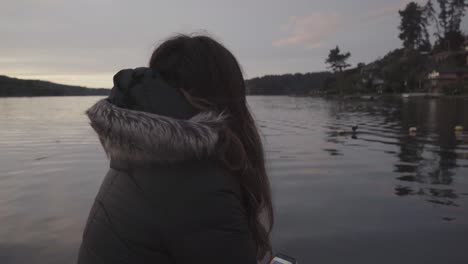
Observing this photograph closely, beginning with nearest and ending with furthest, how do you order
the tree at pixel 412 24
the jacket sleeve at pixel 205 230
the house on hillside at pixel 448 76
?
the jacket sleeve at pixel 205 230 < the house on hillside at pixel 448 76 < the tree at pixel 412 24

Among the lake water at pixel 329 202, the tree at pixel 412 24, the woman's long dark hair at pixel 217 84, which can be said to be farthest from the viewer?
the tree at pixel 412 24

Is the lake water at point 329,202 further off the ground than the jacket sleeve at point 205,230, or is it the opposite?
the jacket sleeve at point 205,230

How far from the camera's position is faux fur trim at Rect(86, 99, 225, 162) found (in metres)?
1.59

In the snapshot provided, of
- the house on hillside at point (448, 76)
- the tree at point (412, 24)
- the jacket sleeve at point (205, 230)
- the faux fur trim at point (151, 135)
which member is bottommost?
the jacket sleeve at point (205, 230)

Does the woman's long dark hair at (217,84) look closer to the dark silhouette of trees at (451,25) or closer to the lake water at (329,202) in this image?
the lake water at (329,202)

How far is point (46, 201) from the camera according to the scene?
25.8 ft

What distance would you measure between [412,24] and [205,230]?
123 metres

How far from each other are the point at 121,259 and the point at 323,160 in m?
11.1

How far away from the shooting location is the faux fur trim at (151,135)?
5.20ft

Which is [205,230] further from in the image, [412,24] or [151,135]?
[412,24]

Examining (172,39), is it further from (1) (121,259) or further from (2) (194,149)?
(1) (121,259)

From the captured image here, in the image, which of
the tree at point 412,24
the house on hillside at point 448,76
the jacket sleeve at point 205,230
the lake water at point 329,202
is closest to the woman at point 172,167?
the jacket sleeve at point 205,230

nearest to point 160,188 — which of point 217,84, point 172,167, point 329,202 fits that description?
point 172,167

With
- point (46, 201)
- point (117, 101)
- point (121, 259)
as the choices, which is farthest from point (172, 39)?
point (46, 201)
